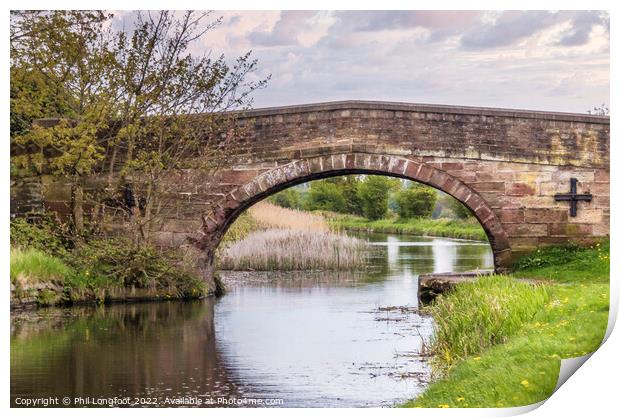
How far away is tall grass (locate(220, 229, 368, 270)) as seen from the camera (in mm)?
22391

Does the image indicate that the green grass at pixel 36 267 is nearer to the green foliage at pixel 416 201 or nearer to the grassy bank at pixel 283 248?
the grassy bank at pixel 283 248

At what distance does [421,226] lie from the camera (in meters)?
39.0

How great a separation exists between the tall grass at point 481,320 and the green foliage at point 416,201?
25.0 meters

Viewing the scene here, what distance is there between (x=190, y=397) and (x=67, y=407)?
44.7 inches

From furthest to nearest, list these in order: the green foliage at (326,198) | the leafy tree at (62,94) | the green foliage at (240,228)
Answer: the green foliage at (326,198), the green foliage at (240,228), the leafy tree at (62,94)

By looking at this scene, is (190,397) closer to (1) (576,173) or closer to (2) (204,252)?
(2) (204,252)

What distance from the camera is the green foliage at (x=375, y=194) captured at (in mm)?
36312

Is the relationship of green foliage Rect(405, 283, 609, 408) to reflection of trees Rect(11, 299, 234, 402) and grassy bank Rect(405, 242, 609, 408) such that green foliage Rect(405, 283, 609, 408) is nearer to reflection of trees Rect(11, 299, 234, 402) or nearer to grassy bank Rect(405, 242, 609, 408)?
grassy bank Rect(405, 242, 609, 408)

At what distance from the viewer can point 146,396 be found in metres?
10.9

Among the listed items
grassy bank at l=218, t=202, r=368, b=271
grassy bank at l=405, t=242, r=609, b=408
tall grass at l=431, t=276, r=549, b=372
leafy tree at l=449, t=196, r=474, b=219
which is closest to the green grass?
grassy bank at l=218, t=202, r=368, b=271

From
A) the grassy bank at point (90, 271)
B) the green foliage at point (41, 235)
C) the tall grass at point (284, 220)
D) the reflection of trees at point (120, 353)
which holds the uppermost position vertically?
the tall grass at point (284, 220)

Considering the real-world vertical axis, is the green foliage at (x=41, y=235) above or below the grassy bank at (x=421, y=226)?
below

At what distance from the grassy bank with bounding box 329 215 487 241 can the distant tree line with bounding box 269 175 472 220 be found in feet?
0.86

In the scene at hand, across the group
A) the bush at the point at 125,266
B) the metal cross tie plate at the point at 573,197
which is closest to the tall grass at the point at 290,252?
the bush at the point at 125,266
